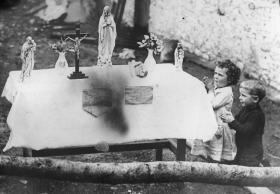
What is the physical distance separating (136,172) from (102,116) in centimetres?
83

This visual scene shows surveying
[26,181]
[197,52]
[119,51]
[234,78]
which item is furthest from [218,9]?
[26,181]

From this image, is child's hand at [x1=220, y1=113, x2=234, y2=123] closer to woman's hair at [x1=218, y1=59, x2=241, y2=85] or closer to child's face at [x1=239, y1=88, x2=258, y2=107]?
child's face at [x1=239, y1=88, x2=258, y2=107]

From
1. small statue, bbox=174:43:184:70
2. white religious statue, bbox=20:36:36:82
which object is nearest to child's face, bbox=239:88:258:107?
small statue, bbox=174:43:184:70

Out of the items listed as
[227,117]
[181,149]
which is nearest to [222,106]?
[227,117]

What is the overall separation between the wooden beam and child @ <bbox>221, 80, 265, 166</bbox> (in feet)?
2.50

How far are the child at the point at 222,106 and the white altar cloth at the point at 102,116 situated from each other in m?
0.27

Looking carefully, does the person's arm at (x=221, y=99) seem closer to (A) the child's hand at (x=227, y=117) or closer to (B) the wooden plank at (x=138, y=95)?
(A) the child's hand at (x=227, y=117)

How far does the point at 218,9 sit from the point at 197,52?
103 cm

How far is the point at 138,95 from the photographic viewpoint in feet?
14.9

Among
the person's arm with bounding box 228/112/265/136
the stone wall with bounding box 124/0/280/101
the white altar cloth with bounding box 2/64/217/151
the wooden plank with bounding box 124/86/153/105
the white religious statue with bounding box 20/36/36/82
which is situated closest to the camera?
the white altar cloth with bounding box 2/64/217/151

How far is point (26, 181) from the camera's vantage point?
16.0 ft

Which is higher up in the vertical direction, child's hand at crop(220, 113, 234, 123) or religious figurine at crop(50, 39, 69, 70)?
religious figurine at crop(50, 39, 69, 70)

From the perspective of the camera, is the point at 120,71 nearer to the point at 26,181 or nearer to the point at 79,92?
the point at 79,92

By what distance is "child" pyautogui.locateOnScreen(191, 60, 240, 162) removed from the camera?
16.0ft
